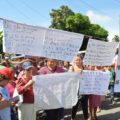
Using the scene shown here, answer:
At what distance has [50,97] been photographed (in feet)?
22.4

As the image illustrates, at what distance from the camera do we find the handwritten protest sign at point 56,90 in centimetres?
664

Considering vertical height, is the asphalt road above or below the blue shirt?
below

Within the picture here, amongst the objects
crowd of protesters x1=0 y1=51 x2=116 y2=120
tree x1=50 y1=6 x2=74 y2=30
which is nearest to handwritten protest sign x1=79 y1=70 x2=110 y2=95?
crowd of protesters x1=0 y1=51 x2=116 y2=120

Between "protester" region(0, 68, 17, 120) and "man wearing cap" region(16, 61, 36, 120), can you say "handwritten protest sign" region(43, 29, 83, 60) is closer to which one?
"man wearing cap" region(16, 61, 36, 120)

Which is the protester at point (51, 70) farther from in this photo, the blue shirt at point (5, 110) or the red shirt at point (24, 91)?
the blue shirt at point (5, 110)

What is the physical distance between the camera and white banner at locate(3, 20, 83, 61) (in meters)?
6.04

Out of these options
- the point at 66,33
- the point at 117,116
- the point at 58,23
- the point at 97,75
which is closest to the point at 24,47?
the point at 66,33

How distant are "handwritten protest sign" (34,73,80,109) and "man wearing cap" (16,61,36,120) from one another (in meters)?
0.09

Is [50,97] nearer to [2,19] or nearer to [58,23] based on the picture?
[2,19]

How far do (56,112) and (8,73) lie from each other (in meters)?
2.89

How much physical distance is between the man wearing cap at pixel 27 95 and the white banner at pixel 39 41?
34 centimetres

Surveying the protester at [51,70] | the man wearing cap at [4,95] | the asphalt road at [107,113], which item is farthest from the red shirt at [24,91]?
the asphalt road at [107,113]

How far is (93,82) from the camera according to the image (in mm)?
7691

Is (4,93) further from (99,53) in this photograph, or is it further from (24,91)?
(99,53)
